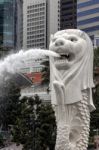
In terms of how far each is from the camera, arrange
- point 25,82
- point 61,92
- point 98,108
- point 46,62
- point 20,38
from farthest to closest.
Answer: point 20,38 < point 25,82 < point 46,62 < point 98,108 < point 61,92

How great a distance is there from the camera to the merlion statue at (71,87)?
53.7 feet

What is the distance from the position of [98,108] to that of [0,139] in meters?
6.63

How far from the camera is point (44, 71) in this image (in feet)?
118

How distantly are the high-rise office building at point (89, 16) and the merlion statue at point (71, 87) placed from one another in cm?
8198

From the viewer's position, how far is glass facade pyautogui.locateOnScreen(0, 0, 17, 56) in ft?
345

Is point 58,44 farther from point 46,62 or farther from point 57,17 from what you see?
point 57,17

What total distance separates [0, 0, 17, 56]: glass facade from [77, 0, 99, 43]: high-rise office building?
14.3m

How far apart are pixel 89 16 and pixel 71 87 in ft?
280

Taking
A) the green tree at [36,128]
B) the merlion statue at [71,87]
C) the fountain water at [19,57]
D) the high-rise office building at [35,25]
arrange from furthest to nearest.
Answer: the high-rise office building at [35,25] → the green tree at [36,128] → the fountain water at [19,57] → the merlion statue at [71,87]

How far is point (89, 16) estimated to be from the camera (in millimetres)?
100750

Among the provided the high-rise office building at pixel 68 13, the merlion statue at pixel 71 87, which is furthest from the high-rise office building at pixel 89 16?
the merlion statue at pixel 71 87

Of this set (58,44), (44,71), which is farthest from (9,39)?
(58,44)

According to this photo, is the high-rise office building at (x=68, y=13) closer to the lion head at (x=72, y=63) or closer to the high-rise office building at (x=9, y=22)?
the high-rise office building at (x=9, y=22)

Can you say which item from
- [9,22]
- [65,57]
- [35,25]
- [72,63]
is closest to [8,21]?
[9,22]
